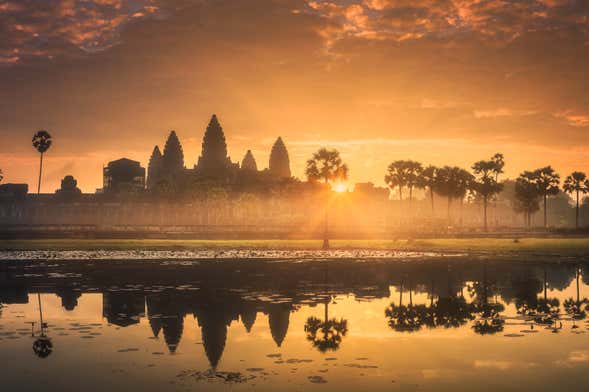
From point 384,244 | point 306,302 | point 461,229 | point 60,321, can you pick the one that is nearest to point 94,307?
point 60,321

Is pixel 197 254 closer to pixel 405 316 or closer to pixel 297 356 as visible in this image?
pixel 405 316

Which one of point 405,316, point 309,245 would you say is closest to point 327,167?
point 309,245

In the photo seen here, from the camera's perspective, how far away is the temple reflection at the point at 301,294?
22.7m

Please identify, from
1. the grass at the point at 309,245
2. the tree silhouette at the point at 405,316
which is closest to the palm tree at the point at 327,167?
the grass at the point at 309,245

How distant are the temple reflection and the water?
3.5 inches

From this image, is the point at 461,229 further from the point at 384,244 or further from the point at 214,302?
the point at 214,302

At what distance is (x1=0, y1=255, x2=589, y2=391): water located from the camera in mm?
15844

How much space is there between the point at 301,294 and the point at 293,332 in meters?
9.81

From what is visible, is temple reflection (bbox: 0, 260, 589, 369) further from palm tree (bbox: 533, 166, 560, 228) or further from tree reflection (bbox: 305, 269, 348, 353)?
palm tree (bbox: 533, 166, 560, 228)

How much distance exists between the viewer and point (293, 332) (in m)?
21.6

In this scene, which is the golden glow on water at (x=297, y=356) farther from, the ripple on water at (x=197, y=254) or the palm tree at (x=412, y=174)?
the palm tree at (x=412, y=174)

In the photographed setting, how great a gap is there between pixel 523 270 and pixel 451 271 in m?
5.62

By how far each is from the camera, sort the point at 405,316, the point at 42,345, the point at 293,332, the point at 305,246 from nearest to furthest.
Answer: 1. the point at 42,345
2. the point at 293,332
3. the point at 405,316
4. the point at 305,246

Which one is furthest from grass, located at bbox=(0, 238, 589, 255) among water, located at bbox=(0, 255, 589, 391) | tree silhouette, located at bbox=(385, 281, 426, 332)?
tree silhouette, located at bbox=(385, 281, 426, 332)
